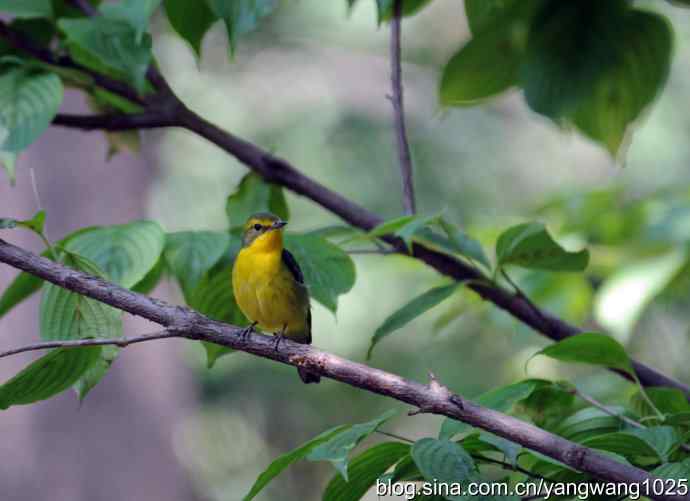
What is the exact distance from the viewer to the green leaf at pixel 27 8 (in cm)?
238

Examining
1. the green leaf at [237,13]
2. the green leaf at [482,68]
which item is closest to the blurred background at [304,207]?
the green leaf at [482,68]

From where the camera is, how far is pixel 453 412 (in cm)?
160

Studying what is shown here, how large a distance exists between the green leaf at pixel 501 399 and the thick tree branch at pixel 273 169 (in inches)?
19.8

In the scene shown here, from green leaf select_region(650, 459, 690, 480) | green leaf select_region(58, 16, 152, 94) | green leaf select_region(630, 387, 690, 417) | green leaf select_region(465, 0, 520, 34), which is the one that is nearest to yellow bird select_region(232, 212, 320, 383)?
green leaf select_region(58, 16, 152, 94)

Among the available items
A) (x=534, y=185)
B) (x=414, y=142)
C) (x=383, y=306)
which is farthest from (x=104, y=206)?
(x=534, y=185)

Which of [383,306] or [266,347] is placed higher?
[266,347]

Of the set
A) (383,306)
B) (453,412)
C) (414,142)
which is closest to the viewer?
(453,412)

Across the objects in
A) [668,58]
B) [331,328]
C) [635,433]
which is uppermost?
[668,58]

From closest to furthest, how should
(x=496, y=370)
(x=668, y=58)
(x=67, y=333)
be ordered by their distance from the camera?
(x=67, y=333)
(x=668, y=58)
(x=496, y=370)

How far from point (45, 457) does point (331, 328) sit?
3068mm

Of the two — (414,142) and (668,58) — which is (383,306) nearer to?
(414,142)

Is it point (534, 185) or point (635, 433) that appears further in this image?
point (534, 185)

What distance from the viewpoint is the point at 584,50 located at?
7.06ft

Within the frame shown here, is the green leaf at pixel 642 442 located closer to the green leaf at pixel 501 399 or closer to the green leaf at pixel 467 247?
the green leaf at pixel 501 399
